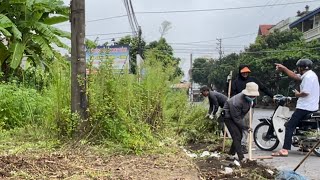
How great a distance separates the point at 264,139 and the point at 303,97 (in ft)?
4.50

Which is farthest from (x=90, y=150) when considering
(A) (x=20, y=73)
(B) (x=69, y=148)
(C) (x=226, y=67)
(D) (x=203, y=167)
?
(C) (x=226, y=67)

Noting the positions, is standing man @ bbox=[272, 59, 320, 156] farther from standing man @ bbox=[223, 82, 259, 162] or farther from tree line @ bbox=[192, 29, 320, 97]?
tree line @ bbox=[192, 29, 320, 97]

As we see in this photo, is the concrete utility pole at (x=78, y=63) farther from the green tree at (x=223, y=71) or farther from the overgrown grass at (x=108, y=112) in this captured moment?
the green tree at (x=223, y=71)

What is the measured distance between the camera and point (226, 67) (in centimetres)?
5562

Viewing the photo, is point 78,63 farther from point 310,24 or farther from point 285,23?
point 285,23

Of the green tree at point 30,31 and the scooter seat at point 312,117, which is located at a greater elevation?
the green tree at point 30,31

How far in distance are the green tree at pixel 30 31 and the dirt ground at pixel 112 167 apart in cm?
755

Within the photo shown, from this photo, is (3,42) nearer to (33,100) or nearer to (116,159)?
(33,100)

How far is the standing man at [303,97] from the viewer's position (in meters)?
7.79

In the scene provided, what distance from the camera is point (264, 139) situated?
28.7ft

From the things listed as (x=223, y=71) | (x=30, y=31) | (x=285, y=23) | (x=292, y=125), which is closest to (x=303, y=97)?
(x=292, y=125)

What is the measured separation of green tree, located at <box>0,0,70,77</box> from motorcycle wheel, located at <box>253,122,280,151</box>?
7195mm

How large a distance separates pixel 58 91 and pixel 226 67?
50.0 metres

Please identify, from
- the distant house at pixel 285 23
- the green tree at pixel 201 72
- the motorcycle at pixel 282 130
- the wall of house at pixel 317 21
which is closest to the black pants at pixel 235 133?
the motorcycle at pixel 282 130
